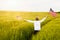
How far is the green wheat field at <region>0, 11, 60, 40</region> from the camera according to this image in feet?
5.80

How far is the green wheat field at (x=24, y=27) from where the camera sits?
1.77 meters

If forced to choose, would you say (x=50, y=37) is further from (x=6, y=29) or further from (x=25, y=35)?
(x=6, y=29)

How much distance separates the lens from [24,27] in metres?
1.80
